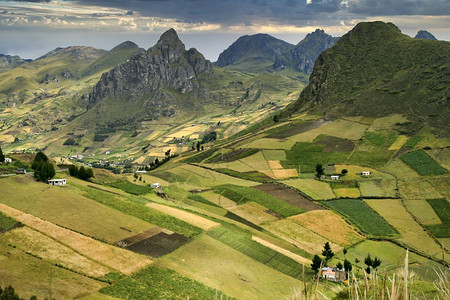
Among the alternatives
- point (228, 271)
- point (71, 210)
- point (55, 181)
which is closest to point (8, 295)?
point (228, 271)

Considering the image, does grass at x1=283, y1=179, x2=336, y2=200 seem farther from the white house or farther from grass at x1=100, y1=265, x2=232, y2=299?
the white house

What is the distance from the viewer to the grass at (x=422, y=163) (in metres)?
134

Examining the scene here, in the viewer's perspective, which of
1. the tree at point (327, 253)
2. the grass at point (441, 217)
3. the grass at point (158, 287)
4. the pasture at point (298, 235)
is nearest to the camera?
the grass at point (158, 287)

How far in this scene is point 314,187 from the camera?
440 feet

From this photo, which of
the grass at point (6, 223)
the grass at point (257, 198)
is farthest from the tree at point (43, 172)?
the grass at point (257, 198)

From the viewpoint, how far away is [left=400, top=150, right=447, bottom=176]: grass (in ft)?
438

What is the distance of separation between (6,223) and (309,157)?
12420 centimetres

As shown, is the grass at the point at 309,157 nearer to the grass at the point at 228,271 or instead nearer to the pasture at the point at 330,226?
the pasture at the point at 330,226

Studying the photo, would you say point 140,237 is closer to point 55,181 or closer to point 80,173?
point 55,181

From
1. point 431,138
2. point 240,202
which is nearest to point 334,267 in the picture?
point 240,202

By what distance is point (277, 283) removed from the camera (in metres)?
71.8

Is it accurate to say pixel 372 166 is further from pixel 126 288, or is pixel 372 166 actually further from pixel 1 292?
pixel 1 292

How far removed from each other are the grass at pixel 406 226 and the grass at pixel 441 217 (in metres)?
2.47

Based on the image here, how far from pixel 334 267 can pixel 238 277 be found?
23.8 metres
